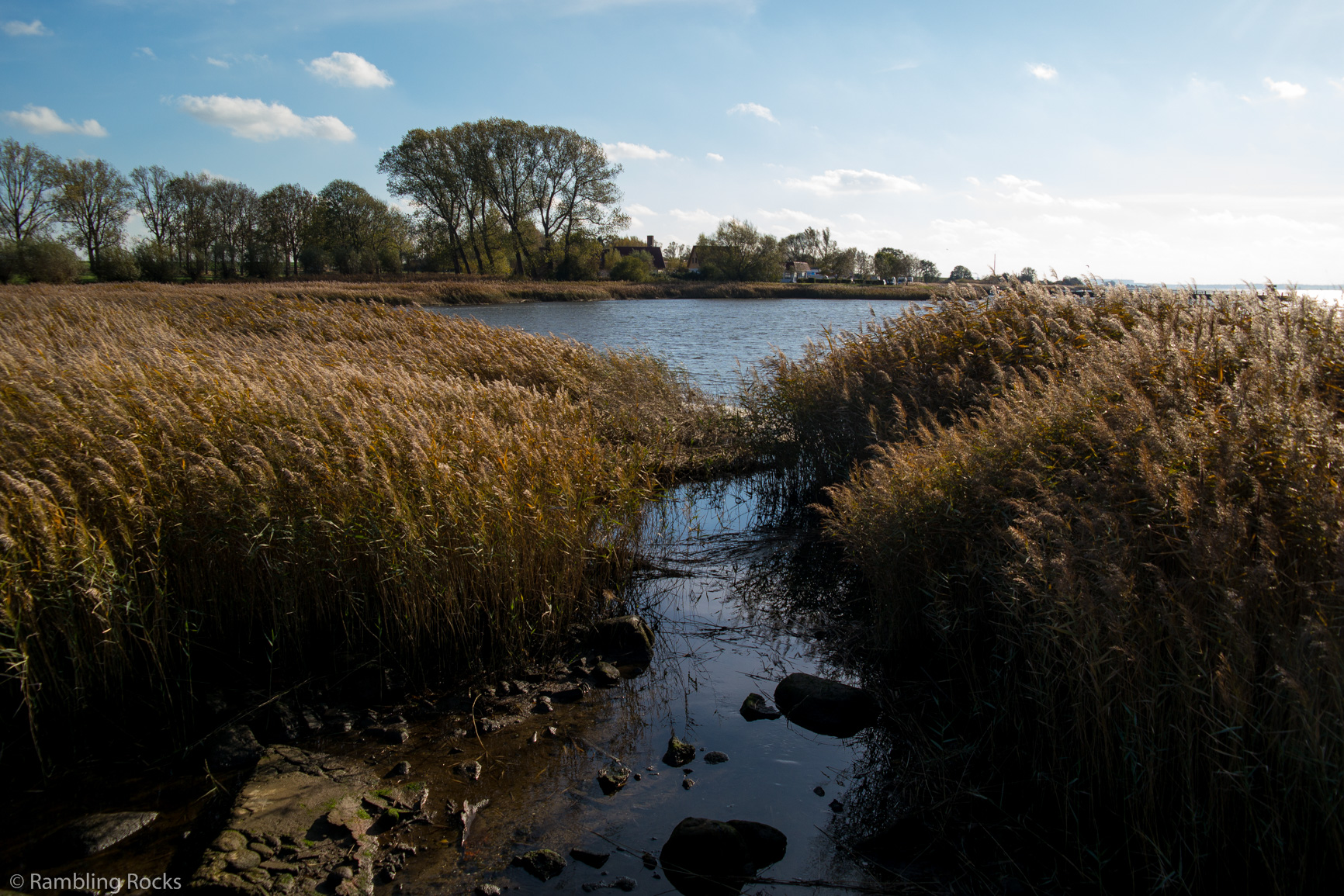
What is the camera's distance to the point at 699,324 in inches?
1501

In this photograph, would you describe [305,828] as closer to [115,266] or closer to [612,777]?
[612,777]

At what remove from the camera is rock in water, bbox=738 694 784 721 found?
485cm

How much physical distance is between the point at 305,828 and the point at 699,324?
1409 inches

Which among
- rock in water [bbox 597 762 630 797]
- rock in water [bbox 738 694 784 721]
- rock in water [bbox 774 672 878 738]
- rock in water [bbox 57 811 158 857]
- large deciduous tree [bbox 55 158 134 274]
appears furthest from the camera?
large deciduous tree [bbox 55 158 134 274]

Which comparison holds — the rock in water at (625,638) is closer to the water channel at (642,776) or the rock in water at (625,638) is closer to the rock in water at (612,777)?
the water channel at (642,776)

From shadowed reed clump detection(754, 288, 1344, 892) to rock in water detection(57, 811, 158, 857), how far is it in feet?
13.6

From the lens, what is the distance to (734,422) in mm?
11281

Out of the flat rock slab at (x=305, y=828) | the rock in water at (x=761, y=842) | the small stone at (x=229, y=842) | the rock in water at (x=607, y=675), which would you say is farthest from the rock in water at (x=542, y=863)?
the rock in water at (x=607, y=675)

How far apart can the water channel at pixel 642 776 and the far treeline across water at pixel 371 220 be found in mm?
57251

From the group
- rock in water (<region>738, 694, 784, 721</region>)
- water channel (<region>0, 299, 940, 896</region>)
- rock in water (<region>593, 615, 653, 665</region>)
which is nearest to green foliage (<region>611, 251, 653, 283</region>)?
water channel (<region>0, 299, 940, 896</region>)

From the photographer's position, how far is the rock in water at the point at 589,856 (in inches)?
→ 138

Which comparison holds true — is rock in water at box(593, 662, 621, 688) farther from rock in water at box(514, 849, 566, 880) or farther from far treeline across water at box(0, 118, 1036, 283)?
far treeline across water at box(0, 118, 1036, 283)

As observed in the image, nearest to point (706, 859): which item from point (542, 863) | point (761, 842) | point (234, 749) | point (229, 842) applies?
point (761, 842)

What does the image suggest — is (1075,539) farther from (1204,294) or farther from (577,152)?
(577,152)
